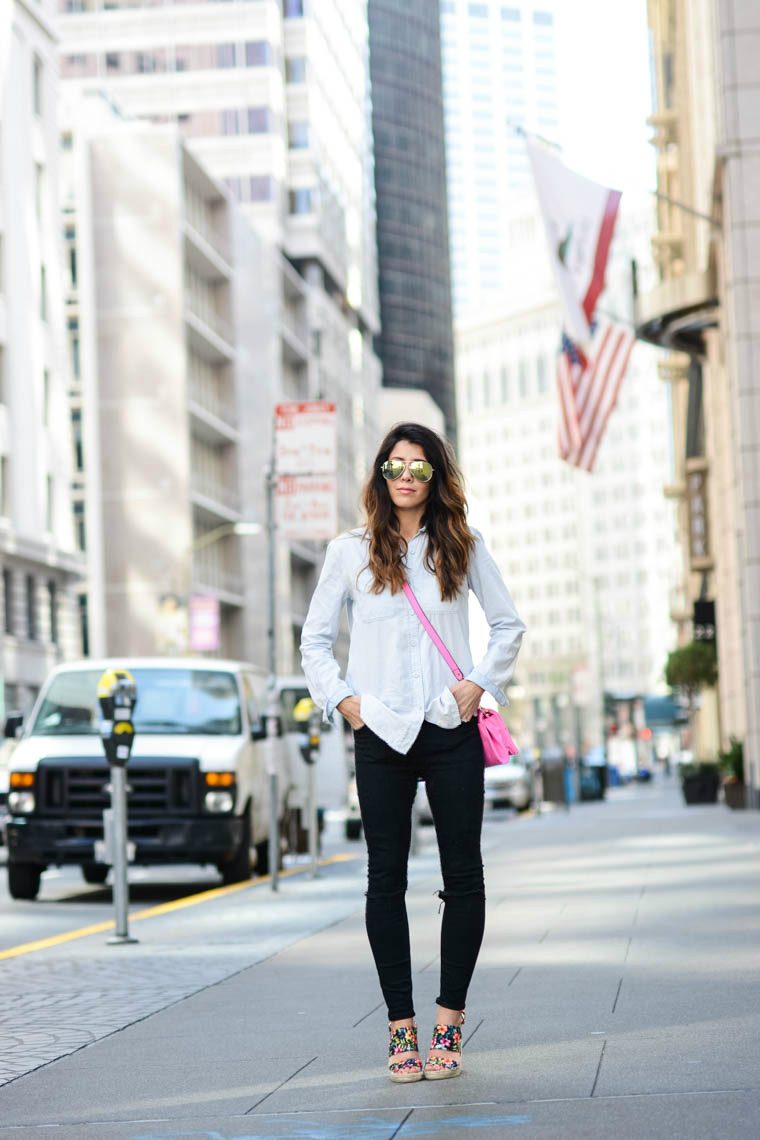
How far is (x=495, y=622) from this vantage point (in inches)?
246

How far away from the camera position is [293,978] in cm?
902

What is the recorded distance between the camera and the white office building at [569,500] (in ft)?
620

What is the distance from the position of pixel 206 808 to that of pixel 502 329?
180660mm

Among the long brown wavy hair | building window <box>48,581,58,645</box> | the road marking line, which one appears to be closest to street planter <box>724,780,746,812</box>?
the road marking line

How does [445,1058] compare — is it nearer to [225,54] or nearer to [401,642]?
[401,642]

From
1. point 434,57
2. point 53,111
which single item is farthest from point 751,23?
point 434,57

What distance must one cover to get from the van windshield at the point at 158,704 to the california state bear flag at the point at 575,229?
37.4 feet

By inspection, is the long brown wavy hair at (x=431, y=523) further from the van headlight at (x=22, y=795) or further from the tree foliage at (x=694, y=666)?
the tree foliage at (x=694, y=666)

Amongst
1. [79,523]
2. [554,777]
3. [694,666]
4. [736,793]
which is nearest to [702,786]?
[694,666]

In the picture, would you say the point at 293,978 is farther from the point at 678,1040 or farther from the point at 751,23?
the point at 751,23

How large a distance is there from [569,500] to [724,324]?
162985mm

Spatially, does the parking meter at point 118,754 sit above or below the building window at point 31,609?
below

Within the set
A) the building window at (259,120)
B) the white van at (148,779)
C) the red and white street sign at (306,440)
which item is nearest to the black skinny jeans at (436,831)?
the white van at (148,779)

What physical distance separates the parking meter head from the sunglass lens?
18.1ft
